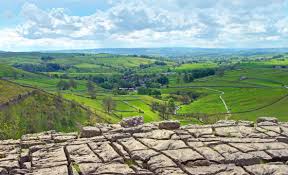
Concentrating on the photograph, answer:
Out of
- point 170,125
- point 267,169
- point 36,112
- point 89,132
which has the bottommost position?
point 36,112

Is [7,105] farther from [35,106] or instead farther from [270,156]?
[270,156]

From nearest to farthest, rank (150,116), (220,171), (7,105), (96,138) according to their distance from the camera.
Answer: (220,171)
(96,138)
(7,105)
(150,116)

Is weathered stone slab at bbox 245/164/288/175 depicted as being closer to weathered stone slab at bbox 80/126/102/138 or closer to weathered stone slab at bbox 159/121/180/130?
weathered stone slab at bbox 159/121/180/130

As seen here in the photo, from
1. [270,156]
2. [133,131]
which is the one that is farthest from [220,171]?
[133,131]

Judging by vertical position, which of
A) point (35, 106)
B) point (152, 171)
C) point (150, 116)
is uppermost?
point (152, 171)

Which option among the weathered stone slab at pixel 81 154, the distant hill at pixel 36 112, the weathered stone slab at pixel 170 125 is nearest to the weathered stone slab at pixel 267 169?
the weathered stone slab at pixel 81 154

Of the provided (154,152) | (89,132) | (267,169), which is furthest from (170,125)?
(267,169)

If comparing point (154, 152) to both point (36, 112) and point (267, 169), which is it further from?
point (36, 112)
